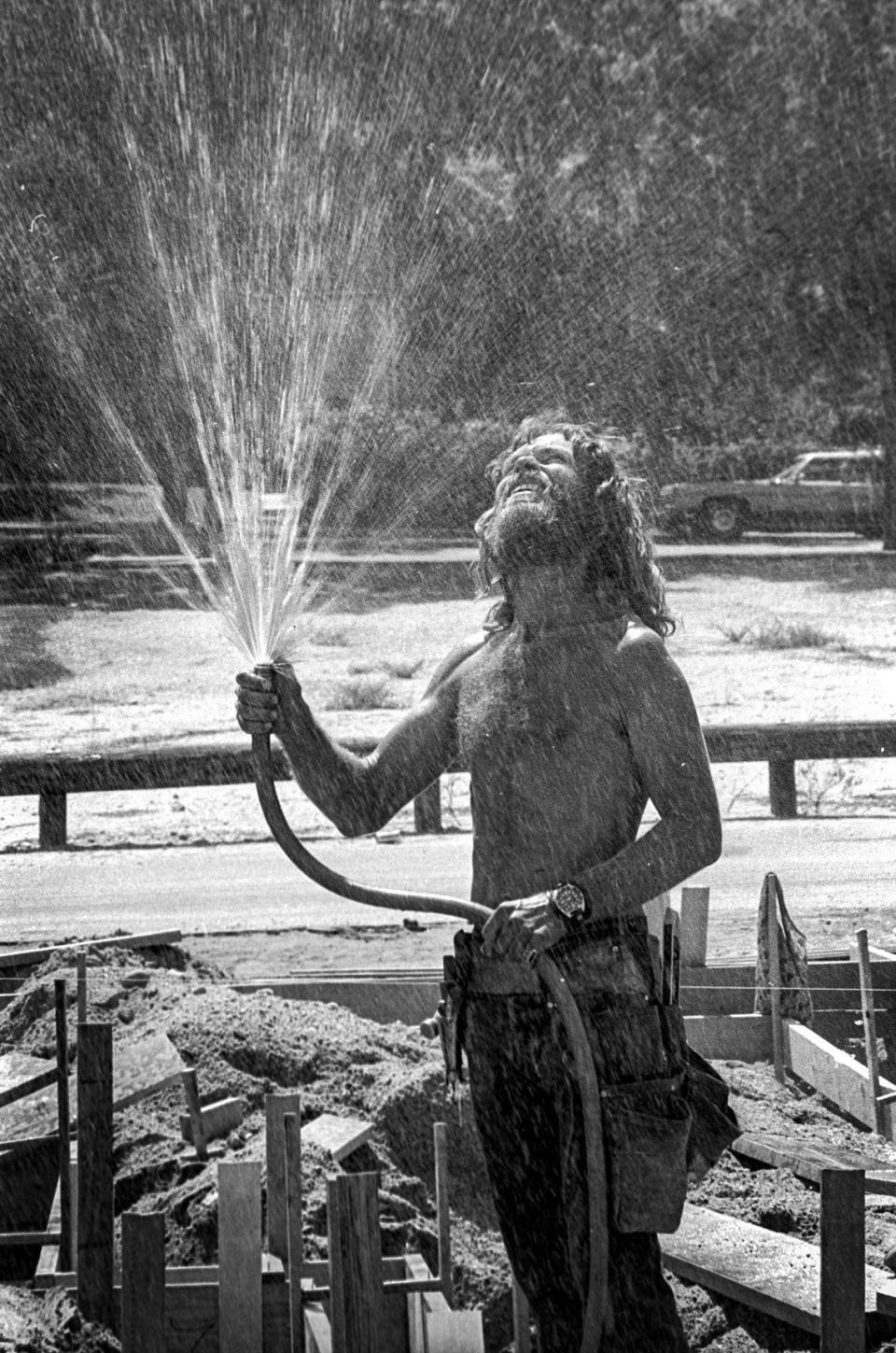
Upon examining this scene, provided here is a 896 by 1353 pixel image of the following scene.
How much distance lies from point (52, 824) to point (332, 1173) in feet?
19.0

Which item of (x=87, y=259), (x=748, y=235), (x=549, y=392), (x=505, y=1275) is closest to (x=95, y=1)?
(x=87, y=259)

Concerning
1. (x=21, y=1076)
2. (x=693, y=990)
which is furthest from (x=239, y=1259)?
(x=693, y=990)

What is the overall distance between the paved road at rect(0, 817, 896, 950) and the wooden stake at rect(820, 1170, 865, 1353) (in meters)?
4.50

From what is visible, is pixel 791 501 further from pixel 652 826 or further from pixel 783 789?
pixel 652 826

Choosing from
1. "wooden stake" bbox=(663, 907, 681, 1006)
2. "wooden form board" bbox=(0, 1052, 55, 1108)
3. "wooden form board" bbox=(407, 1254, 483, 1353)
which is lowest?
"wooden form board" bbox=(0, 1052, 55, 1108)

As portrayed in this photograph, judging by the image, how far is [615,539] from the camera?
9.36 feet

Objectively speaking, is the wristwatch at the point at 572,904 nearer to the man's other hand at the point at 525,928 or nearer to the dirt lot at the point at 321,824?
the man's other hand at the point at 525,928

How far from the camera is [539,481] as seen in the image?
2.83 meters

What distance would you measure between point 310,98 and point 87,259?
393 inches

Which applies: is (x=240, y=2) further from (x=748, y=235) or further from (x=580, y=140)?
(x=748, y=235)

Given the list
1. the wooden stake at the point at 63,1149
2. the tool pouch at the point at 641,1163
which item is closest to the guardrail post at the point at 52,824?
the wooden stake at the point at 63,1149

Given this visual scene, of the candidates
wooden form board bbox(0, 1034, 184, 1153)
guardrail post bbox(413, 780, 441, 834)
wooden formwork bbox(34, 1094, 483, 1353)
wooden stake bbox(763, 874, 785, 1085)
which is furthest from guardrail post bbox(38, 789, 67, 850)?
wooden formwork bbox(34, 1094, 483, 1353)

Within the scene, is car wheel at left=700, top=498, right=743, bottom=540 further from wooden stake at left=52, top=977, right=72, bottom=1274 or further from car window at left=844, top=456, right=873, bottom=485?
wooden stake at left=52, top=977, right=72, bottom=1274

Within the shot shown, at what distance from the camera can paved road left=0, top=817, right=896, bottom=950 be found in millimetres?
7965
